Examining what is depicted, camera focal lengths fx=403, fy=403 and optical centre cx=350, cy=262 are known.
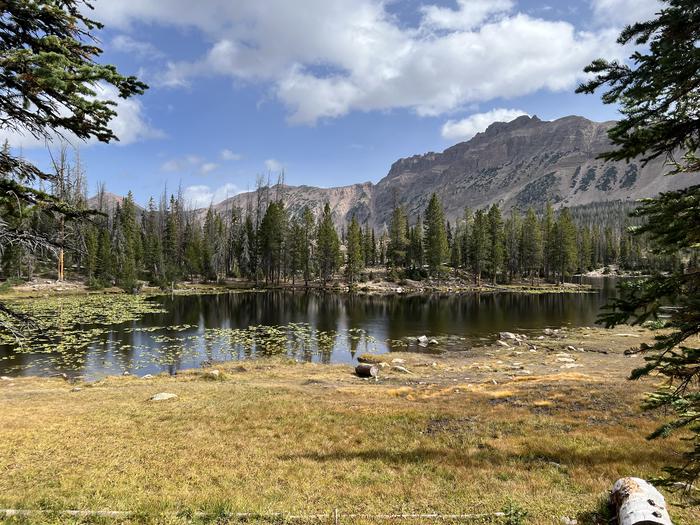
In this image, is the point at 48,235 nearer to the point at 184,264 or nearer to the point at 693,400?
the point at 693,400

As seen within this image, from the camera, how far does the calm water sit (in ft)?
108

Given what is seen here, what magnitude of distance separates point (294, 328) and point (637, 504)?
141ft

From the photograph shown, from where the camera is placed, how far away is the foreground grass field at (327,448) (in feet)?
32.7

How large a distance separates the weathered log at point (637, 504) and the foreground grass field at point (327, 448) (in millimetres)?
684

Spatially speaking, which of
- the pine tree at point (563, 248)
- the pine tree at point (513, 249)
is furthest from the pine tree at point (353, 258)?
the pine tree at point (563, 248)

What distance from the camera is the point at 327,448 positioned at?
1384 cm

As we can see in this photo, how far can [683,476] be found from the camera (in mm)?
6797

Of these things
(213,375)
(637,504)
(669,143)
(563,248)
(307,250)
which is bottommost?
(213,375)

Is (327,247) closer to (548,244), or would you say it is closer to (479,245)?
(479,245)

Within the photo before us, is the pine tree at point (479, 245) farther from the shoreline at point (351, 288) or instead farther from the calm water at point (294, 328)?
the calm water at point (294, 328)

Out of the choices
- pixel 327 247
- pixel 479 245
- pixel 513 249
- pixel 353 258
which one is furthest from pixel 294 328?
pixel 513 249

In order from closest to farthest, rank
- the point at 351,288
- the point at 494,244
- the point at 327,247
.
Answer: the point at 351,288 < the point at 327,247 < the point at 494,244

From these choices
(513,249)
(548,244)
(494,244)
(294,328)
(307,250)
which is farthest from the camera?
(513,249)

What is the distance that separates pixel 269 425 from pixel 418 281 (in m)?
92.4
